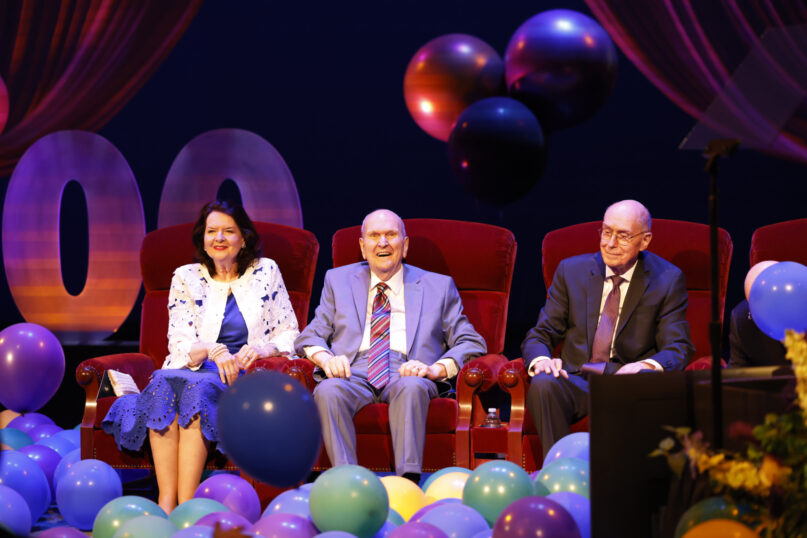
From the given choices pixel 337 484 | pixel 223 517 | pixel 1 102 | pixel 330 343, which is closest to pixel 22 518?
pixel 223 517

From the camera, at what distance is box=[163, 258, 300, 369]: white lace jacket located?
3703mm

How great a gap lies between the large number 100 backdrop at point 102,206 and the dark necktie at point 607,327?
7.61ft

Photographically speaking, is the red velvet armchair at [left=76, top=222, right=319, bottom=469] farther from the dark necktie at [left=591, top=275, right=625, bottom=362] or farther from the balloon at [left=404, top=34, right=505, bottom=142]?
the dark necktie at [left=591, top=275, right=625, bottom=362]

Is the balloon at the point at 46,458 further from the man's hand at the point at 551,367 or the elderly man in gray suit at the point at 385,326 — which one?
the man's hand at the point at 551,367

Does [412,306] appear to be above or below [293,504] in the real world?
above

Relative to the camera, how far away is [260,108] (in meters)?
6.46

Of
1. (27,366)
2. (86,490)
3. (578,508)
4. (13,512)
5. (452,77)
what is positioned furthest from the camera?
(452,77)

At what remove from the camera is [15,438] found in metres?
3.92

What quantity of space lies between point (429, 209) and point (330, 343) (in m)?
2.65

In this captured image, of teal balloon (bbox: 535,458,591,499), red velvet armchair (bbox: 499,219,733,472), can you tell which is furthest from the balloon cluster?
teal balloon (bbox: 535,458,591,499)

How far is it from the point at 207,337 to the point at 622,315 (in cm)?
170

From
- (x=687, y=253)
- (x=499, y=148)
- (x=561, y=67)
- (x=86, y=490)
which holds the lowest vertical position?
(x=86, y=490)

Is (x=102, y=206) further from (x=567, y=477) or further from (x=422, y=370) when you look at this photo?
(x=567, y=477)

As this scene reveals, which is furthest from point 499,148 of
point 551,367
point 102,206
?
point 102,206
